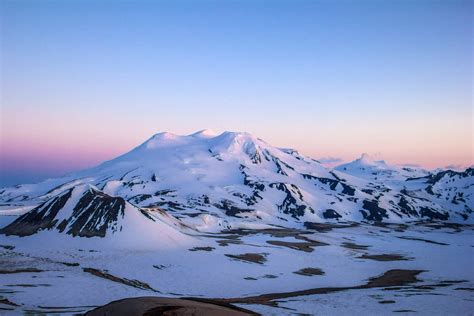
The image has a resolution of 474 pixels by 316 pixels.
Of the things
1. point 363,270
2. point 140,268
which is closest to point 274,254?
point 363,270

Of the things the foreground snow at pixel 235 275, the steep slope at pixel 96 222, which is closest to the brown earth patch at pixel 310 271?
the foreground snow at pixel 235 275

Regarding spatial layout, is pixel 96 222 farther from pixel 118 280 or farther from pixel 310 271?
pixel 310 271

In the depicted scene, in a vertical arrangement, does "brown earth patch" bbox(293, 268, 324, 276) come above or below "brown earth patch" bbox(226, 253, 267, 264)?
below

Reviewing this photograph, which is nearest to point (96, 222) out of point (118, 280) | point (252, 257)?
point (252, 257)

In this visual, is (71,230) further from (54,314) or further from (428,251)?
(428,251)

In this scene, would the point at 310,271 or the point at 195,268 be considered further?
the point at 310,271

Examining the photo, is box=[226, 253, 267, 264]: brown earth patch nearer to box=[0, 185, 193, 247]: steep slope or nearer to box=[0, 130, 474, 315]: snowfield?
box=[0, 130, 474, 315]: snowfield

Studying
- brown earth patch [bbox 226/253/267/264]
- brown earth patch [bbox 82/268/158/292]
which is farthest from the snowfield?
brown earth patch [bbox 82/268/158/292]

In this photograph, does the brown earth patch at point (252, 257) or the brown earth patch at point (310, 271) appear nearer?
the brown earth patch at point (310, 271)

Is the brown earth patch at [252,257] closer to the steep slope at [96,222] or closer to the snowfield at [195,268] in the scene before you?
the snowfield at [195,268]

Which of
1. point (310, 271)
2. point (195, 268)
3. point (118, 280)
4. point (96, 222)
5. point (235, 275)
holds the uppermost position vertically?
point (96, 222)

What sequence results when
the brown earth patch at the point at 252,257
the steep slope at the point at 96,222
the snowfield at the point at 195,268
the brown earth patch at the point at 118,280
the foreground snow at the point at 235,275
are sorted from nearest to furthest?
the foreground snow at the point at 235,275
the snowfield at the point at 195,268
the brown earth patch at the point at 118,280
the brown earth patch at the point at 252,257
the steep slope at the point at 96,222

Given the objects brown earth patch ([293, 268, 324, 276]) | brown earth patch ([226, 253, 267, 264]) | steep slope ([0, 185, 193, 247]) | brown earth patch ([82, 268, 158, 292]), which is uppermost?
steep slope ([0, 185, 193, 247])
